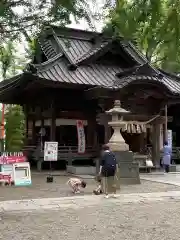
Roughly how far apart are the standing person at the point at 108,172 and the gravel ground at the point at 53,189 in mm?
925

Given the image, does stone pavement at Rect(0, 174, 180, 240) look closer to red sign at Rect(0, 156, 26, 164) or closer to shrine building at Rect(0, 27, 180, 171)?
red sign at Rect(0, 156, 26, 164)

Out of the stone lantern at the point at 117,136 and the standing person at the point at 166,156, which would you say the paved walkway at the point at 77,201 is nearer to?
the stone lantern at the point at 117,136

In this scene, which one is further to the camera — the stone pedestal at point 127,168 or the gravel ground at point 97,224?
Answer: the stone pedestal at point 127,168

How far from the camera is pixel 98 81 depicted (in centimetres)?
2014

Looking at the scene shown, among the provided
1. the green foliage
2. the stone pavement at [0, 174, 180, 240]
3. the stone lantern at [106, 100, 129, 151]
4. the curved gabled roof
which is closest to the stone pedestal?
the stone lantern at [106, 100, 129, 151]

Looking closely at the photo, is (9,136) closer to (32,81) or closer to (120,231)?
(32,81)

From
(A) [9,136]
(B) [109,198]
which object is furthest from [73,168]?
(A) [9,136]

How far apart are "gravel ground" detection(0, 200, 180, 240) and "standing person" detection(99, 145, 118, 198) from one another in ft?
5.80

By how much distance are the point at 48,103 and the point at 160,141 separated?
254 inches

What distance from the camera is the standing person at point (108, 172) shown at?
460 inches

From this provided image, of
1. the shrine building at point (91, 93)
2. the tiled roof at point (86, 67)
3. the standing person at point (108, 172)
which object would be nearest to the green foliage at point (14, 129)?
the shrine building at point (91, 93)

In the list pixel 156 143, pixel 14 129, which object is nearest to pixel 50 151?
pixel 156 143

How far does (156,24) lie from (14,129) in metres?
24.9

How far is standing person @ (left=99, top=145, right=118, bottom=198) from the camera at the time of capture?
11.7m
